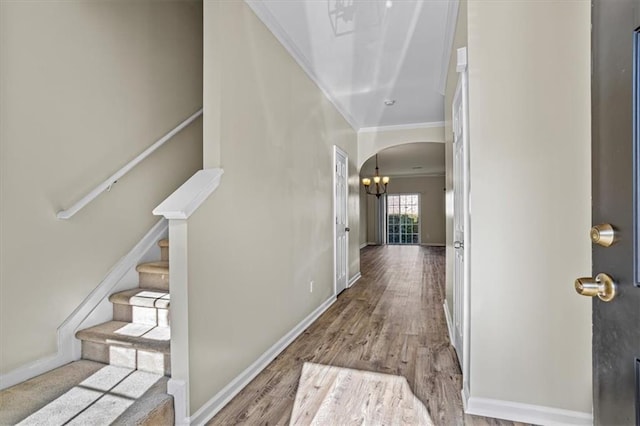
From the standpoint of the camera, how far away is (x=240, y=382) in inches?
84.5

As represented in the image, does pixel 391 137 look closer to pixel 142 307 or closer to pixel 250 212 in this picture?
pixel 250 212

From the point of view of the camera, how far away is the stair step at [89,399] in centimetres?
149

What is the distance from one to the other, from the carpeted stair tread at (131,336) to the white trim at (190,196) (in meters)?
0.78

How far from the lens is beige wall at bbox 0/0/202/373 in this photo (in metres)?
1.77

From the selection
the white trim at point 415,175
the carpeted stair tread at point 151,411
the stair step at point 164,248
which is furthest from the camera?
the white trim at point 415,175

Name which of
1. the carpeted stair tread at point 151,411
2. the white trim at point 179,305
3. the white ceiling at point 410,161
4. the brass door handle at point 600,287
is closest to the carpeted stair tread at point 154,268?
the white trim at point 179,305

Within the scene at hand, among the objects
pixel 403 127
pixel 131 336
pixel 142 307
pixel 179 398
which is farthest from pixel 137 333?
pixel 403 127

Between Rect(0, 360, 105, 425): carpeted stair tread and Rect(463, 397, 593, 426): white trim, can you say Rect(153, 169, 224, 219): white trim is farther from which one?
Rect(463, 397, 593, 426): white trim

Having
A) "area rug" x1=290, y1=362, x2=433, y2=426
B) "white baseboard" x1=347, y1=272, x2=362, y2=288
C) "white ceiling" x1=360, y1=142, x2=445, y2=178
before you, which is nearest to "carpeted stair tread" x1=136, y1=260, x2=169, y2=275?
"area rug" x1=290, y1=362, x2=433, y2=426

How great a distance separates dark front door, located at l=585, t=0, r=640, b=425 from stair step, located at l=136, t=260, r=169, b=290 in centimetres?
240

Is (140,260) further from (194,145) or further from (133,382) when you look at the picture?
(194,145)

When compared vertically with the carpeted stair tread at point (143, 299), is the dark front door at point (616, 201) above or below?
above

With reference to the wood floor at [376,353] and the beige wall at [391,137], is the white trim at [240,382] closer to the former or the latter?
the wood floor at [376,353]

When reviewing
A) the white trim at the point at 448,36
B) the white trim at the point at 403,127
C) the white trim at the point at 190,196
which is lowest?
the white trim at the point at 190,196
